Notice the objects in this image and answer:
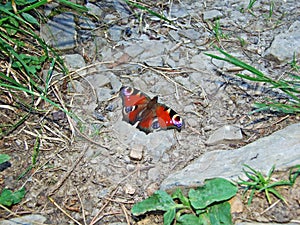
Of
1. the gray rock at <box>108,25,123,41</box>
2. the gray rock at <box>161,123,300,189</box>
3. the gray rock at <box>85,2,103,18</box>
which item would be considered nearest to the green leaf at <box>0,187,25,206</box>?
the gray rock at <box>161,123,300,189</box>

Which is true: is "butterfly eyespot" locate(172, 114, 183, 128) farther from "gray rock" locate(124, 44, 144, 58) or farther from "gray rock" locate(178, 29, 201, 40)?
"gray rock" locate(178, 29, 201, 40)

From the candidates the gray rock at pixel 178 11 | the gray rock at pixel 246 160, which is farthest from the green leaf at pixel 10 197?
the gray rock at pixel 178 11

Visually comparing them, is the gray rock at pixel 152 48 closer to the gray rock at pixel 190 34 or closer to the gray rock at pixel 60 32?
the gray rock at pixel 190 34

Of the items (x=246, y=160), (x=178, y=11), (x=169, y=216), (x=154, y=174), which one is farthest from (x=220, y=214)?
(x=178, y=11)

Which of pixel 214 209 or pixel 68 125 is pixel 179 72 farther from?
pixel 214 209

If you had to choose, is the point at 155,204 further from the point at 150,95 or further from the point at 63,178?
the point at 150,95

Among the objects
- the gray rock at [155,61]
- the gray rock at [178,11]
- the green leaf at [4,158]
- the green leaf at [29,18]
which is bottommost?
the green leaf at [4,158]

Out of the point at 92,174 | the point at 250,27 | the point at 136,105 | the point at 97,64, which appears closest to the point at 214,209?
the point at 92,174
